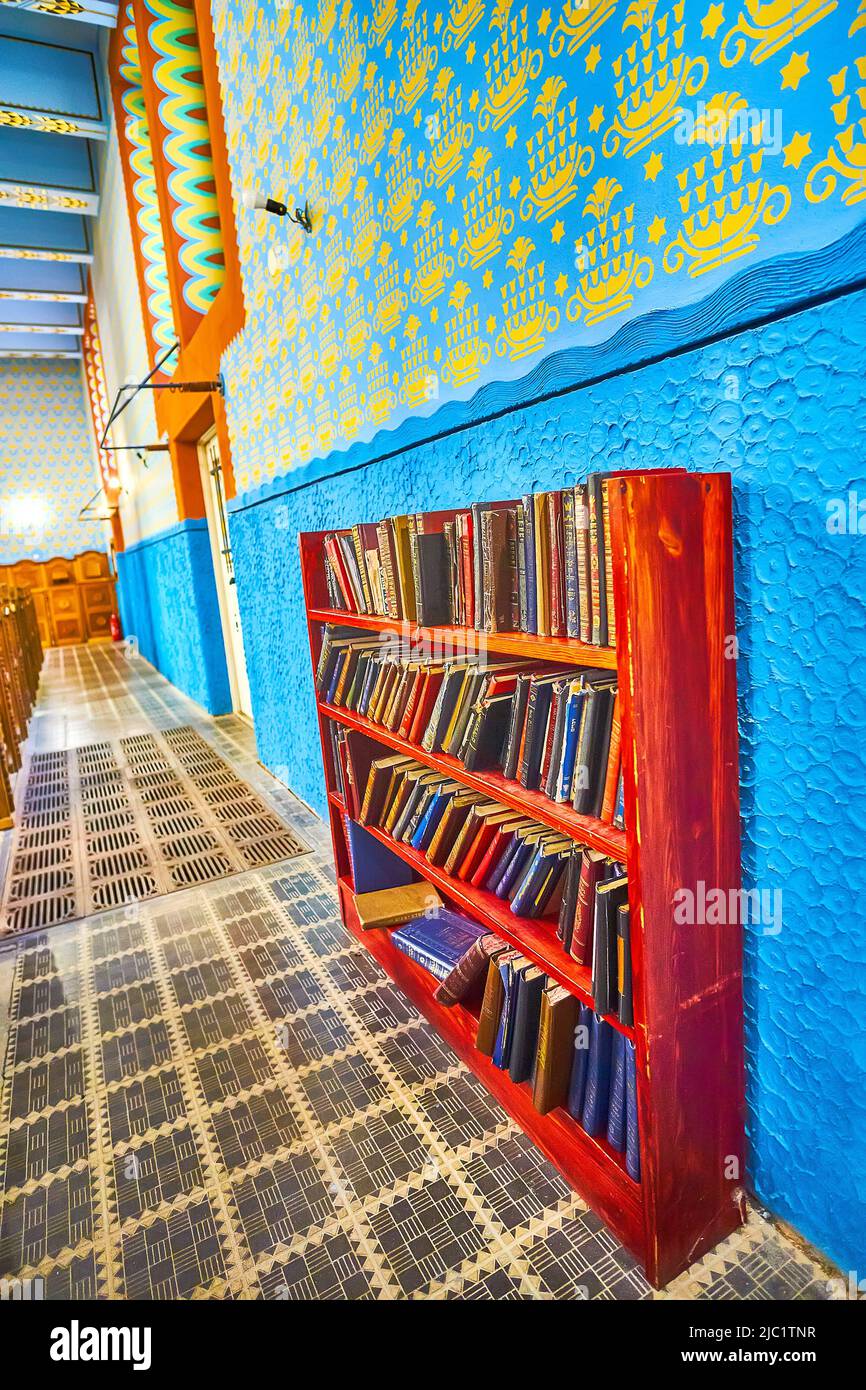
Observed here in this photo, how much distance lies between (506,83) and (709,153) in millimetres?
733

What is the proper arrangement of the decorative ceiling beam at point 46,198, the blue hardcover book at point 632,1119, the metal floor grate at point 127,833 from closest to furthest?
the blue hardcover book at point 632,1119 → the metal floor grate at point 127,833 → the decorative ceiling beam at point 46,198

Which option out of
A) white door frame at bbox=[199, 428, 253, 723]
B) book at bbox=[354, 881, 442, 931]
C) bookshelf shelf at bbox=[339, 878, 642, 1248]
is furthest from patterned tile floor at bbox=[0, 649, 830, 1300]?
white door frame at bbox=[199, 428, 253, 723]

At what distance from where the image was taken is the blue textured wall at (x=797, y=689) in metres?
1.13

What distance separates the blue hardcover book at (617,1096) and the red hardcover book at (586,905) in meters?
0.20

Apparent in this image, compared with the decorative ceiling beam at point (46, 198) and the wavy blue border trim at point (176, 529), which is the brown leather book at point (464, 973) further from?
the decorative ceiling beam at point (46, 198)

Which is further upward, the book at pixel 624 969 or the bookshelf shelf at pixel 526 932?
the book at pixel 624 969

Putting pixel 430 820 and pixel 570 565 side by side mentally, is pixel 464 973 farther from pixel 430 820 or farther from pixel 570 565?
pixel 570 565

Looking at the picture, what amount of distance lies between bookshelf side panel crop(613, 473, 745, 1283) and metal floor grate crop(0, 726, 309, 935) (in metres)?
2.41

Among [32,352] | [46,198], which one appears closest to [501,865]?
[46,198]

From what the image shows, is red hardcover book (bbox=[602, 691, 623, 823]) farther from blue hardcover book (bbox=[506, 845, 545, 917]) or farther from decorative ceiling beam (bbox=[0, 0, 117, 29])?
decorative ceiling beam (bbox=[0, 0, 117, 29])

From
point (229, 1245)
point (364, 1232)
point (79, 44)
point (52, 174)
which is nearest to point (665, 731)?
point (364, 1232)

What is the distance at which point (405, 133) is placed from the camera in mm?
2104

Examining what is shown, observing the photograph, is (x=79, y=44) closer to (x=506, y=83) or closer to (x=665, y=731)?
(x=506, y=83)

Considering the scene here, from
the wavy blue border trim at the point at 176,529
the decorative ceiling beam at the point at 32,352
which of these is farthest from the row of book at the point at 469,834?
the decorative ceiling beam at the point at 32,352
